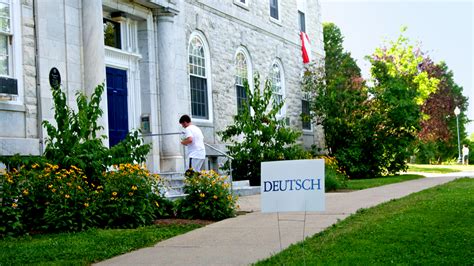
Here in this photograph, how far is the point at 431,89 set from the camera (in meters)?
43.2

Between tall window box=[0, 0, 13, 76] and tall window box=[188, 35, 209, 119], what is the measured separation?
21.2 ft

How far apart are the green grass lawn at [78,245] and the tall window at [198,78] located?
828cm

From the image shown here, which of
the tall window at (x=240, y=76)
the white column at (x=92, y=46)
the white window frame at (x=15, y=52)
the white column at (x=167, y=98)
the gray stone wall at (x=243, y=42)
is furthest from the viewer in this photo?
the tall window at (x=240, y=76)

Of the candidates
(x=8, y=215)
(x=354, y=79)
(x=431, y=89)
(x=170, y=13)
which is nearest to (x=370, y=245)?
(x=8, y=215)

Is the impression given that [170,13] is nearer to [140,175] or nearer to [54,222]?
[140,175]

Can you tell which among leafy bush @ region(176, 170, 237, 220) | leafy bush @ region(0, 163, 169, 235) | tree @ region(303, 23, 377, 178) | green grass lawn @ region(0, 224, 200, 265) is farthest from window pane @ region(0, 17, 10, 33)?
tree @ region(303, 23, 377, 178)

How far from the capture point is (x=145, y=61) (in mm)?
15625

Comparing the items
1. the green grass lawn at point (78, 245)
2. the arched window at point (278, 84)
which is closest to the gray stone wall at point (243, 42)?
the arched window at point (278, 84)

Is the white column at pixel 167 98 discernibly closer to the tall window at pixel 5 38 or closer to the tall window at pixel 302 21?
the tall window at pixel 5 38

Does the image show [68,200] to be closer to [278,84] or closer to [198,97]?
[198,97]

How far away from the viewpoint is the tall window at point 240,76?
66.2 feet

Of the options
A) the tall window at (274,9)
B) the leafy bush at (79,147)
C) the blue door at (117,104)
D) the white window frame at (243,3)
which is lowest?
the leafy bush at (79,147)

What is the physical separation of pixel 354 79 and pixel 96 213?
18663 millimetres

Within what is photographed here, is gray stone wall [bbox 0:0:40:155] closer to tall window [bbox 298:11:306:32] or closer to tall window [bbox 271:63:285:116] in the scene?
tall window [bbox 271:63:285:116]
